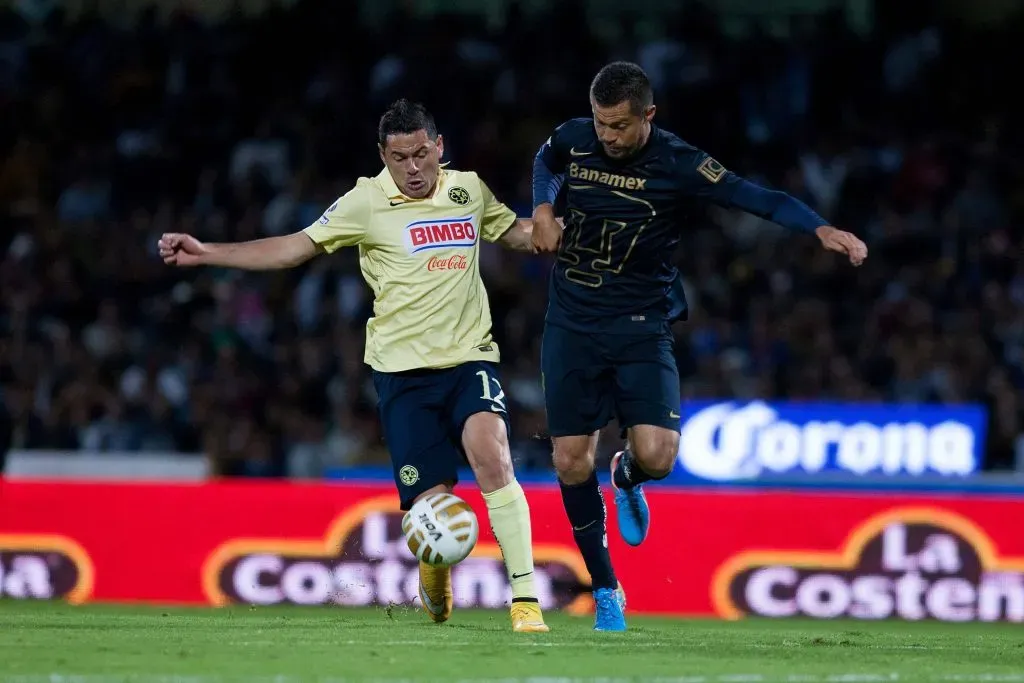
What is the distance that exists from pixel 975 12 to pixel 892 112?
242cm

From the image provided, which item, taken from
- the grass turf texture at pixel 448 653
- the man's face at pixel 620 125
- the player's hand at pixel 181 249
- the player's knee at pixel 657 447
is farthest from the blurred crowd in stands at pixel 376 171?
the player's hand at pixel 181 249

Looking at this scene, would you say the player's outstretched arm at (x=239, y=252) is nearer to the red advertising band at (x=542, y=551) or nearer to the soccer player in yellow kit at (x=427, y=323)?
the soccer player in yellow kit at (x=427, y=323)

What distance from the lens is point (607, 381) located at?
28.7ft

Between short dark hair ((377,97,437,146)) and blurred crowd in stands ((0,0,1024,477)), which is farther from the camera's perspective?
blurred crowd in stands ((0,0,1024,477))

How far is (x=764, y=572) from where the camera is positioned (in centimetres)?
1302

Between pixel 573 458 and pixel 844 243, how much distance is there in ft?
6.08

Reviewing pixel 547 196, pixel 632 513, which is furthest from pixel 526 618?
pixel 547 196

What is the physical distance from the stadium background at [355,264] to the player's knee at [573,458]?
4277 millimetres

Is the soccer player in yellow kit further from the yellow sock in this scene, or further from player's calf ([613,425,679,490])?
player's calf ([613,425,679,490])

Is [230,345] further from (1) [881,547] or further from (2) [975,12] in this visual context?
(2) [975,12]

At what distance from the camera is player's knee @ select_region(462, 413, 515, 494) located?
8.41m

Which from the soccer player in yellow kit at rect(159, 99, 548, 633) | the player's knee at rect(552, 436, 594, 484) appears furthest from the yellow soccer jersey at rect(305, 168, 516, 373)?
the player's knee at rect(552, 436, 594, 484)

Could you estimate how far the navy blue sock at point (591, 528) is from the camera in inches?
347

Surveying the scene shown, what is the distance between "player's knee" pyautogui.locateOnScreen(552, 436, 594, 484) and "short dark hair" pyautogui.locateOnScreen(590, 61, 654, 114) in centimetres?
168
